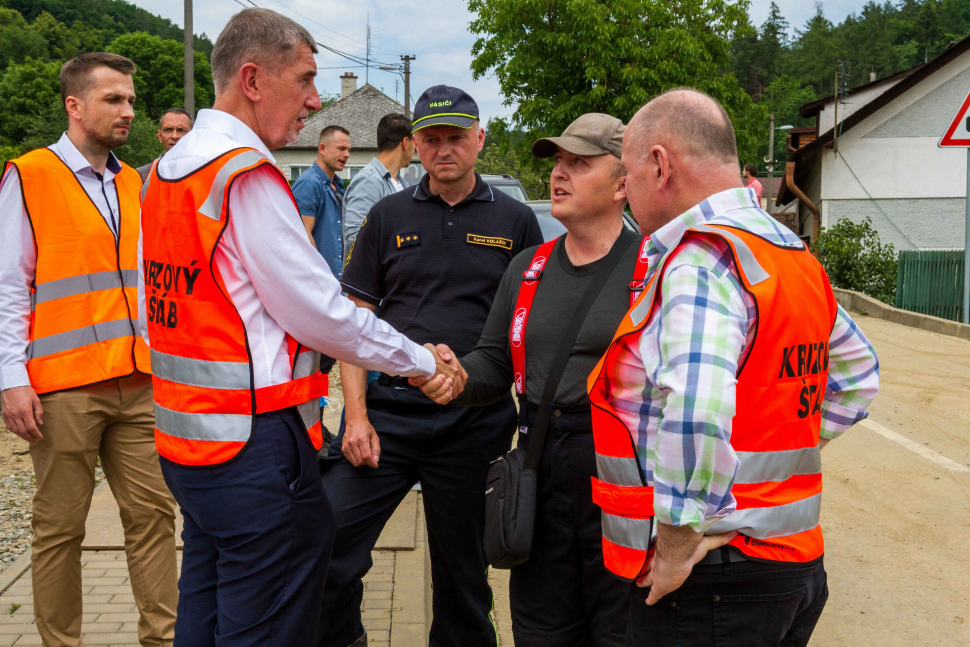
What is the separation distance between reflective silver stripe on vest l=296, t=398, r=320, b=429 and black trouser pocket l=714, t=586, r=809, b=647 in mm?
1201

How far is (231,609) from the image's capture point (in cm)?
243

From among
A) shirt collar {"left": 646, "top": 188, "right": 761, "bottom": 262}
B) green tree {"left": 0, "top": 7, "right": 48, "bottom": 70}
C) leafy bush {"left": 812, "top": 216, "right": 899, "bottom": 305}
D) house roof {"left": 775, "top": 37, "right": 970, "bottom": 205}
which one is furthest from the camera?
green tree {"left": 0, "top": 7, "right": 48, "bottom": 70}

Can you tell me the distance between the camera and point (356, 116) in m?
64.1

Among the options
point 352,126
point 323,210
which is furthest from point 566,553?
point 352,126

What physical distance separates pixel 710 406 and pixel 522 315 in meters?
1.40

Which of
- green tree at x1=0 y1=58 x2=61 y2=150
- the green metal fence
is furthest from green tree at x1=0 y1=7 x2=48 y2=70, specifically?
the green metal fence

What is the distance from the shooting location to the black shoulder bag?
9.73 feet

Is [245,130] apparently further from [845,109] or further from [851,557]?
[845,109]

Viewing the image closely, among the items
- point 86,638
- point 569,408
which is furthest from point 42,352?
point 569,408

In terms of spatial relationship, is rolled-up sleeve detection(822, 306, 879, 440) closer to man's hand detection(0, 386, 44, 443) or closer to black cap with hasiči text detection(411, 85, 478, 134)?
black cap with hasiči text detection(411, 85, 478, 134)

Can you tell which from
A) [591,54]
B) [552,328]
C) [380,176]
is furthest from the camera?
[591,54]

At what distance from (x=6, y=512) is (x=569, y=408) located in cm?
445

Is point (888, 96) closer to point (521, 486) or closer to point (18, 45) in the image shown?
point (521, 486)

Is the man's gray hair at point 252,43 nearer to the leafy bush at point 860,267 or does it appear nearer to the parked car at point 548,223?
the parked car at point 548,223
